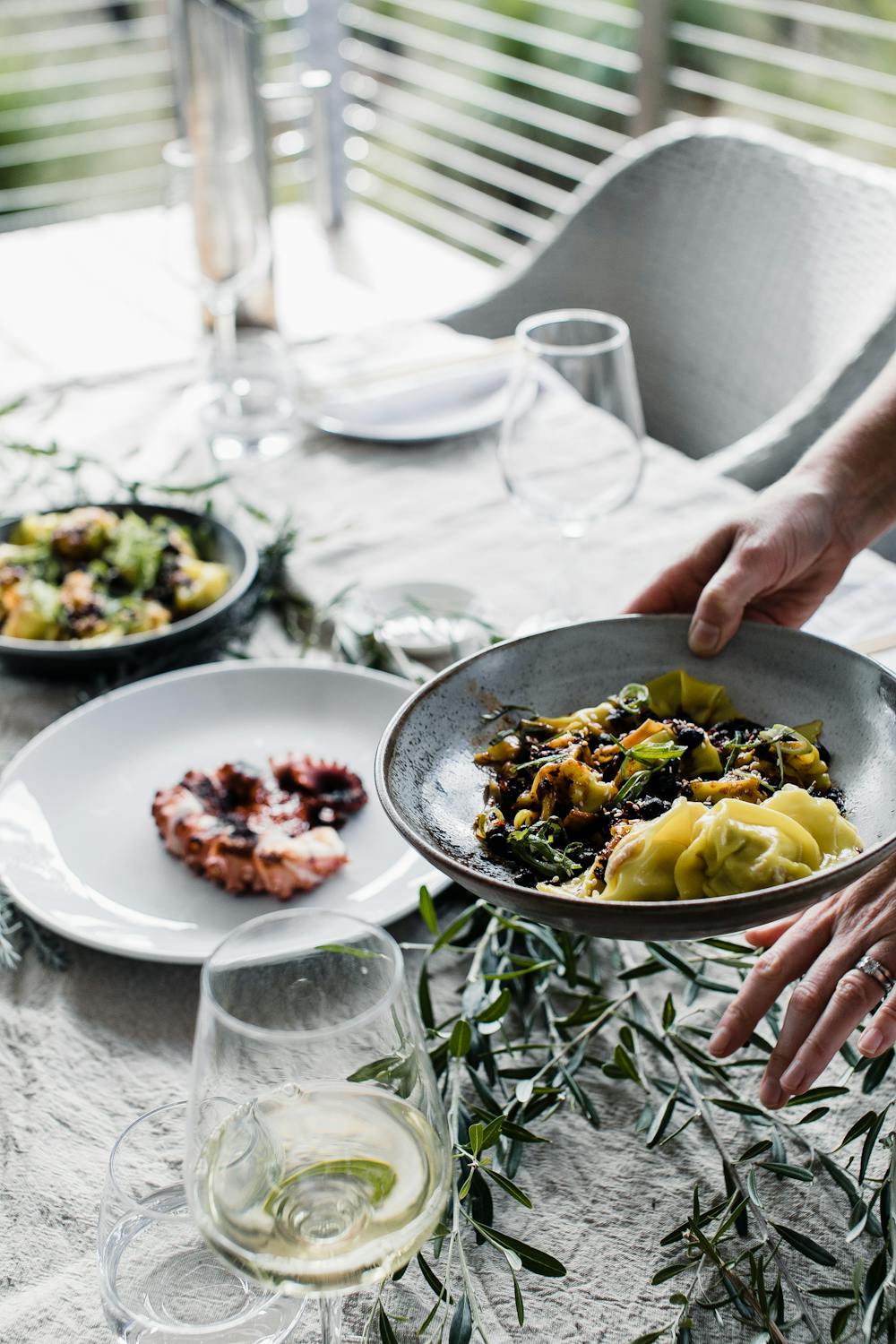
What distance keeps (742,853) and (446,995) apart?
29cm

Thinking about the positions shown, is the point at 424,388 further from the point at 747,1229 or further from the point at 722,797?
the point at 747,1229

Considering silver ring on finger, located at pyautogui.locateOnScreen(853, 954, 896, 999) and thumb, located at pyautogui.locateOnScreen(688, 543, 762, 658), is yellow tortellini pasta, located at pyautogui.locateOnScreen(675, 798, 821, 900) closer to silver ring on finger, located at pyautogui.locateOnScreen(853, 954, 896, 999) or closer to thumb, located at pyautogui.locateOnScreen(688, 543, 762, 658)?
silver ring on finger, located at pyautogui.locateOnScreen(853, 954, 896, 999)

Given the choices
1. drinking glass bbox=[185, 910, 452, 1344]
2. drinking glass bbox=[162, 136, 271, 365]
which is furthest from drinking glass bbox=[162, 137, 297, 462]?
drinking glass bbox=[185, 910, 452, 1344]

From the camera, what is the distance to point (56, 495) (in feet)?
5.33

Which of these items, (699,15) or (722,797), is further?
(699,15)

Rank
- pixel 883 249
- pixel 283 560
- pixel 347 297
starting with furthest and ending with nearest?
1. pixel 347 297
2. pixel 883 249
3. pixel 283 560

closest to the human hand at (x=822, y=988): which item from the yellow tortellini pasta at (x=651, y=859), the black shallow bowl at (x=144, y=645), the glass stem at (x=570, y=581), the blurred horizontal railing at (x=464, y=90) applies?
the yellow tortellini pasta at (x=651, y=859)

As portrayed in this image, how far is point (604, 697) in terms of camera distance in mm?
932

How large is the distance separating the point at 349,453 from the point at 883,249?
2.83 ft

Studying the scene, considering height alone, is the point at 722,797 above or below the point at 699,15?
above

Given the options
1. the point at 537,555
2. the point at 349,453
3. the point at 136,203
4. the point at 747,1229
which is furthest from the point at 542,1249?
the point at 136,203

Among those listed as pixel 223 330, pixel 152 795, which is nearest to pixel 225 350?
pixel 223 330

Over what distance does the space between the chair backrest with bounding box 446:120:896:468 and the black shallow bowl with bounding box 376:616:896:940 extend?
96 cm

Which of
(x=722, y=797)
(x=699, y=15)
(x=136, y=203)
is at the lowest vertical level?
(x=136, y=203)
